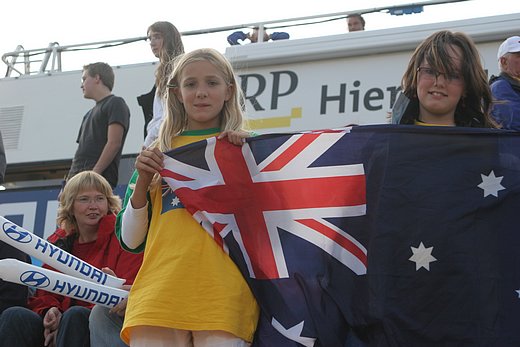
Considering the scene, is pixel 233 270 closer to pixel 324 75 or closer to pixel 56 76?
pixel 324 75

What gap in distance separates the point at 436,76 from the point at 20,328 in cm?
217

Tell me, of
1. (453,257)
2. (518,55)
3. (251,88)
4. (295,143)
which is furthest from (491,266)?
(251,88)

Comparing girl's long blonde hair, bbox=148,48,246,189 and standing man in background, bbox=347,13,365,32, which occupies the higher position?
standing man in background, bbox=347,13,365,32

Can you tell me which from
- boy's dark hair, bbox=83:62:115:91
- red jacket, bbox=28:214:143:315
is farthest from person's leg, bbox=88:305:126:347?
boy's dark hair, bbox=83:62:115:91

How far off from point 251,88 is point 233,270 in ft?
13.9

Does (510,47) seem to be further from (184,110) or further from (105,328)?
(105,328)

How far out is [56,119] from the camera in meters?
9.64

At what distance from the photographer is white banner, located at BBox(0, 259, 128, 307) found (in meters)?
3.47

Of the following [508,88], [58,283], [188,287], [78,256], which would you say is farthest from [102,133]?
[188,287]

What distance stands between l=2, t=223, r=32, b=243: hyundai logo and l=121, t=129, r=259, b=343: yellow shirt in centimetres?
65

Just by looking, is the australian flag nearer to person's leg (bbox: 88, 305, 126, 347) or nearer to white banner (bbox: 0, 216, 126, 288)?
white banner (bbox: 0, 216, 126, 288)

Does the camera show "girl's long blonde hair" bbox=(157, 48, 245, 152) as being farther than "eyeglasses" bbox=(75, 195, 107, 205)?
No

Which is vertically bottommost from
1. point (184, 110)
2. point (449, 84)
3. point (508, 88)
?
point (184, 110)

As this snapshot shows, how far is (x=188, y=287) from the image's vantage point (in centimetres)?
313
